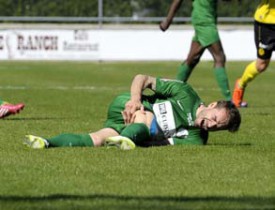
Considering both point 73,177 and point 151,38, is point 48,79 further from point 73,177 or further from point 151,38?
point 73,177

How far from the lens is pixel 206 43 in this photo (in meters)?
13.7

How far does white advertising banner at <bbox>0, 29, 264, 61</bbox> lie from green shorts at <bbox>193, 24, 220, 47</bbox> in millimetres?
18073

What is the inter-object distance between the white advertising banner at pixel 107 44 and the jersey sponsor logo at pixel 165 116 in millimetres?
23550

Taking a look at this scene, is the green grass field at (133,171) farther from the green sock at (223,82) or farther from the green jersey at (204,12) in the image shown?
the green jersey at (204,12)

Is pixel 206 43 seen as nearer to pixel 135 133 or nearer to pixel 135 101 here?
pixel 135 101

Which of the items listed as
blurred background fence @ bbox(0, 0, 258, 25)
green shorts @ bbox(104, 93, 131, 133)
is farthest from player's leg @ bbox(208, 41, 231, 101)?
blurred background fence @ bbox(0, 0, 258, 25)

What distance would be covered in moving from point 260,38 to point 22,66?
654 inches

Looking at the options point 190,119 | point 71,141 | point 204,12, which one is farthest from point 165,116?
point 204,12

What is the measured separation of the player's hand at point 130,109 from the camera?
797 cm

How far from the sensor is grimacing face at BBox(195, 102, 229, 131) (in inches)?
308

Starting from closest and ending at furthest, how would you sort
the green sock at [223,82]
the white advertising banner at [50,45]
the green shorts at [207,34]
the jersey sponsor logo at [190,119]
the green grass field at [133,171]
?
1. the green grass field at [133,171]
2. the jersey sponsor logo at [190,119]
3. the green sock at [223,82]
4. the green shorts at [207,34]
5. the white advertising banner at [50,45]

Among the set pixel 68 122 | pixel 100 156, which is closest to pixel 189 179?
pixel 100 156

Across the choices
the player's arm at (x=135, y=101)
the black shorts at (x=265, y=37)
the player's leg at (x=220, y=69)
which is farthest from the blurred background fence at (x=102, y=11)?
the player's arm at (x=135, y=101)

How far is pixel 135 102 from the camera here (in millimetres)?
7988
